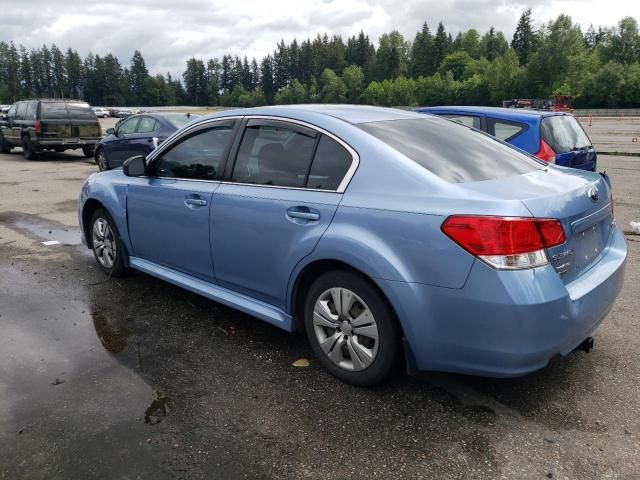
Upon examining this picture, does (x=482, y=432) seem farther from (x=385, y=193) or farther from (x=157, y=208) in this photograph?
(x=157, y=208)

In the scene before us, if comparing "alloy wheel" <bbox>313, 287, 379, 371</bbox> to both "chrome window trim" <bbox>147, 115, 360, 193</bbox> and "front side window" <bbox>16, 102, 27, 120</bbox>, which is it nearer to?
"chrome window trim" <bbox>147, 115, 360, 193</bbox>

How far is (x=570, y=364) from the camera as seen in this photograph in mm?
3510

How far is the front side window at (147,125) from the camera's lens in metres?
12.2

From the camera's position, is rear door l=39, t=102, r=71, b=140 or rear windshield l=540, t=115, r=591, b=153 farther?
rear door l=39, t=102, r=71, b=140

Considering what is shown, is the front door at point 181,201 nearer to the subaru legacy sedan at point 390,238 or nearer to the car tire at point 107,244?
the subaru legacy sedan at point 390,238

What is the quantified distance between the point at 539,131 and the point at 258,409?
563 centimetres

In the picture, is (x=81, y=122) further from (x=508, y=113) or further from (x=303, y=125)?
(x=303, y=125)

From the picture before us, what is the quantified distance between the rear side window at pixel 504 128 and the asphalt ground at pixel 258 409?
10.6 feet

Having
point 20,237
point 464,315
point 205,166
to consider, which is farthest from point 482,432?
point 20,237

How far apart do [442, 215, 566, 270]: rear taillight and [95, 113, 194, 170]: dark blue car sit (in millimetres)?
10026

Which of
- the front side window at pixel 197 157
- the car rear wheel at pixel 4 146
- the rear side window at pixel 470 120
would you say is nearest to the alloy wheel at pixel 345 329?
the front side window at pixel 197 157

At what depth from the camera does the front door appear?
3955mm

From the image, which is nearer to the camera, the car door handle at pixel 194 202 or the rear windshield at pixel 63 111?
the car door handle at pixel 194 202

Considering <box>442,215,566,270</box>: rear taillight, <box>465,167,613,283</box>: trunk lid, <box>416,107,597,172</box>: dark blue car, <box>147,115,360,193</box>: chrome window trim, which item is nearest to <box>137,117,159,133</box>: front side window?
<box>416,107,597,172</box>: dark blue car
